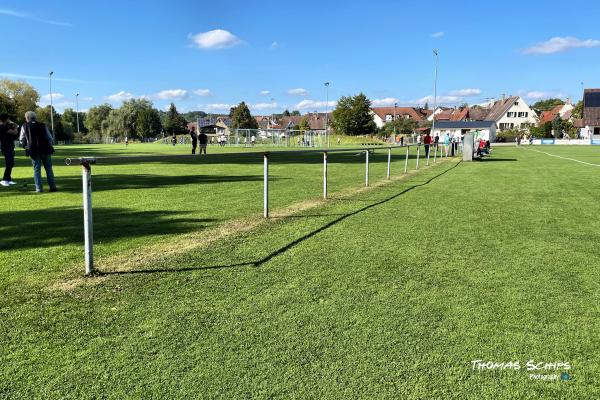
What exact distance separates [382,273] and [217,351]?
91.9 inches

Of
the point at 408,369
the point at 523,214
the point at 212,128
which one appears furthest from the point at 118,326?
the point at 212,128

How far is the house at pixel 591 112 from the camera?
82.6 m

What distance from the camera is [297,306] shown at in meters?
3.99

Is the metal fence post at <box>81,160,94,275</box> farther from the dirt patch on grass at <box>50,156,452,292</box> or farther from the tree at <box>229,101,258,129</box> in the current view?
the tree at <box>229,101,258,129</box>

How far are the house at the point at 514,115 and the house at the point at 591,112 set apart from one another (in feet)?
56.3

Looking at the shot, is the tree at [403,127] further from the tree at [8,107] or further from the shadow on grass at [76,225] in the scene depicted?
the shadow on grass at [76,225]

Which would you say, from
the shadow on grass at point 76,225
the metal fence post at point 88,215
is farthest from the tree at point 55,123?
the metal fence post at point 88,215

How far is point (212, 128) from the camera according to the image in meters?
133

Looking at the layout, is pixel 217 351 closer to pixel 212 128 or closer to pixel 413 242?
pixel 413 242

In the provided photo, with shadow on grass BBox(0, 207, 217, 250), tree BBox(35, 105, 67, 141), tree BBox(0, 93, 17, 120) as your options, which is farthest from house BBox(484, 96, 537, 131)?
shadow on grass BBox(0, 207, 217, 250)

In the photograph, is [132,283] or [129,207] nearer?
[132,283]

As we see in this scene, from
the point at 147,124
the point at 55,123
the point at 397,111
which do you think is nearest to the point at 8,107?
the point at 55,123

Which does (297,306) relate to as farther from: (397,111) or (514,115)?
(397,111)

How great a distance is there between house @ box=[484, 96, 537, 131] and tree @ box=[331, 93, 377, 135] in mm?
38978
